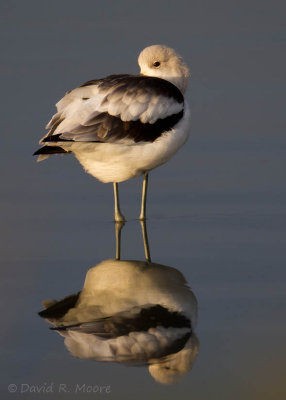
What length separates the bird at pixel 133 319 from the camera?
6.05 meters

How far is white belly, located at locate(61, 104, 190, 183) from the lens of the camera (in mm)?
9523

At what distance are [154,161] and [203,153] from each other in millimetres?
2839

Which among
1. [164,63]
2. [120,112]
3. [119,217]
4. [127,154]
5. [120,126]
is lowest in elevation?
[119,217]

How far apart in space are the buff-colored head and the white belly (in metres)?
0.57

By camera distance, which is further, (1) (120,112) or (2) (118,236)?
(1) (120,112)

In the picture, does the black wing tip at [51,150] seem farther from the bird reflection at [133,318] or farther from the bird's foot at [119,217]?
the bird reflection at [133,318]

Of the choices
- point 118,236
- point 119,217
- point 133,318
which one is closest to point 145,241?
point 118,236

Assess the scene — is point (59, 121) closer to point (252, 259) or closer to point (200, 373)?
point (252, 259)

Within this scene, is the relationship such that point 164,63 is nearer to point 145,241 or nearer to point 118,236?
point 118,236

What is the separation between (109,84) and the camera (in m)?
9.61

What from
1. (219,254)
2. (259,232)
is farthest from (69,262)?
(259,232)

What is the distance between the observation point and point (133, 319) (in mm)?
6645

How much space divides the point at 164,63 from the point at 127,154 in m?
1.22

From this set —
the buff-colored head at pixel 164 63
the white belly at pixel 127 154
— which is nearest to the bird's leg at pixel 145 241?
the white belly at pixel 127 154
